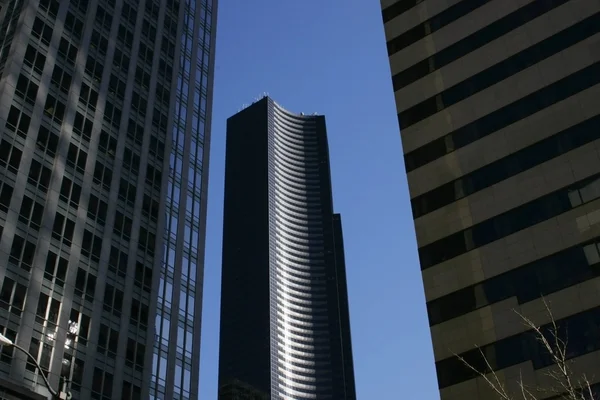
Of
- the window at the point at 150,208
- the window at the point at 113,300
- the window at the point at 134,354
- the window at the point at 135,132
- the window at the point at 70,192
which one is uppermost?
the window at the point at 135,132

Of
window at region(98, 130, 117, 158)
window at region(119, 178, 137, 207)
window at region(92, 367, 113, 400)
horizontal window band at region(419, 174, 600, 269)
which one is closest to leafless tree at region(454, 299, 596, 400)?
horizontal window band at region(419, 174, 600, 269)

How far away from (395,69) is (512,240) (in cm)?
1594

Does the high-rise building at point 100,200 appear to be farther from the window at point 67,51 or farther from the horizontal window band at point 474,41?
the horizontal window band at point 474,41

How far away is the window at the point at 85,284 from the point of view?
58531 millimetres

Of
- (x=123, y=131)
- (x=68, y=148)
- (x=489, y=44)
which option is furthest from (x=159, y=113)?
(x=489, y=44)

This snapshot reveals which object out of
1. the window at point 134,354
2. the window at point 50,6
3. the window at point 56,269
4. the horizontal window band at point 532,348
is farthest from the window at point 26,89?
the horizontal window band at point 532,348

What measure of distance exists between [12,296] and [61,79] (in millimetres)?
22179

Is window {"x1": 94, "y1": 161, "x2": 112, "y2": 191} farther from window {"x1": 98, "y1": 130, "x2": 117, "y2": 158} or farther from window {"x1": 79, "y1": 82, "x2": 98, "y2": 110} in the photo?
window {"x1": 79, "y1": 82, "x2": 98, "y2": 110}

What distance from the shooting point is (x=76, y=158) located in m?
63.9

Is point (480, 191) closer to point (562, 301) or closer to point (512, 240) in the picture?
point (512, 240)

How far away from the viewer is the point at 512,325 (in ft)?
118

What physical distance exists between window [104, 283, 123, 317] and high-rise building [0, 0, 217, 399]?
98 millimetres

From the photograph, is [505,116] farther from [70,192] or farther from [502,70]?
[70,192]

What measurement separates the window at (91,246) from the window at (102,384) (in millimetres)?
9390
